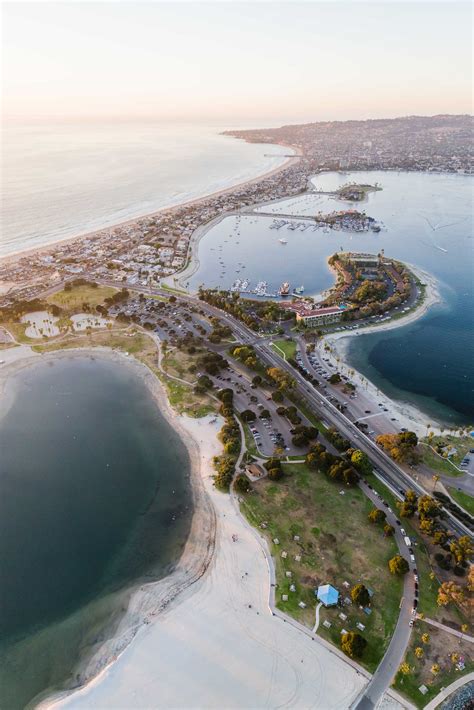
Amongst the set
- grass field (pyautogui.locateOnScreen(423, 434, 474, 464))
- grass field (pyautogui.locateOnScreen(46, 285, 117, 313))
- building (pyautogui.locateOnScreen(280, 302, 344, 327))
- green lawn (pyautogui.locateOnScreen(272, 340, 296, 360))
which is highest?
grass field (pyautogui.locateOnScreen(46, 285, 117, 313))

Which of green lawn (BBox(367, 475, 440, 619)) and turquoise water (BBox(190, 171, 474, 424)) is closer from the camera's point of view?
green lawn (BBox(367, 475, 440, 619))

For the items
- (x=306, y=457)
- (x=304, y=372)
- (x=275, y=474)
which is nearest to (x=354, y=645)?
(x=275, y=474)

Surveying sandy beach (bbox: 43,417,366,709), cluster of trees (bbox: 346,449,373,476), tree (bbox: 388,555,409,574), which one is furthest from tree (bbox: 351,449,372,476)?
sandy beach (bbox: 43,417,366,709)

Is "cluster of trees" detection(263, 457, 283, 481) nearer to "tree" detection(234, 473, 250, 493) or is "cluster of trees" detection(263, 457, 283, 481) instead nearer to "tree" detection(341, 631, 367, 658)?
"tree" detection(234, 473, 250, 493)

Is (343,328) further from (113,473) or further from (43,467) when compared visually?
(43,467)

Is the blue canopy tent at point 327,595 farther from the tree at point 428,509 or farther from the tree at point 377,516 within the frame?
the tree at point 428,509

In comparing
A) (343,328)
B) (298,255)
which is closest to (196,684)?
(343,328)
